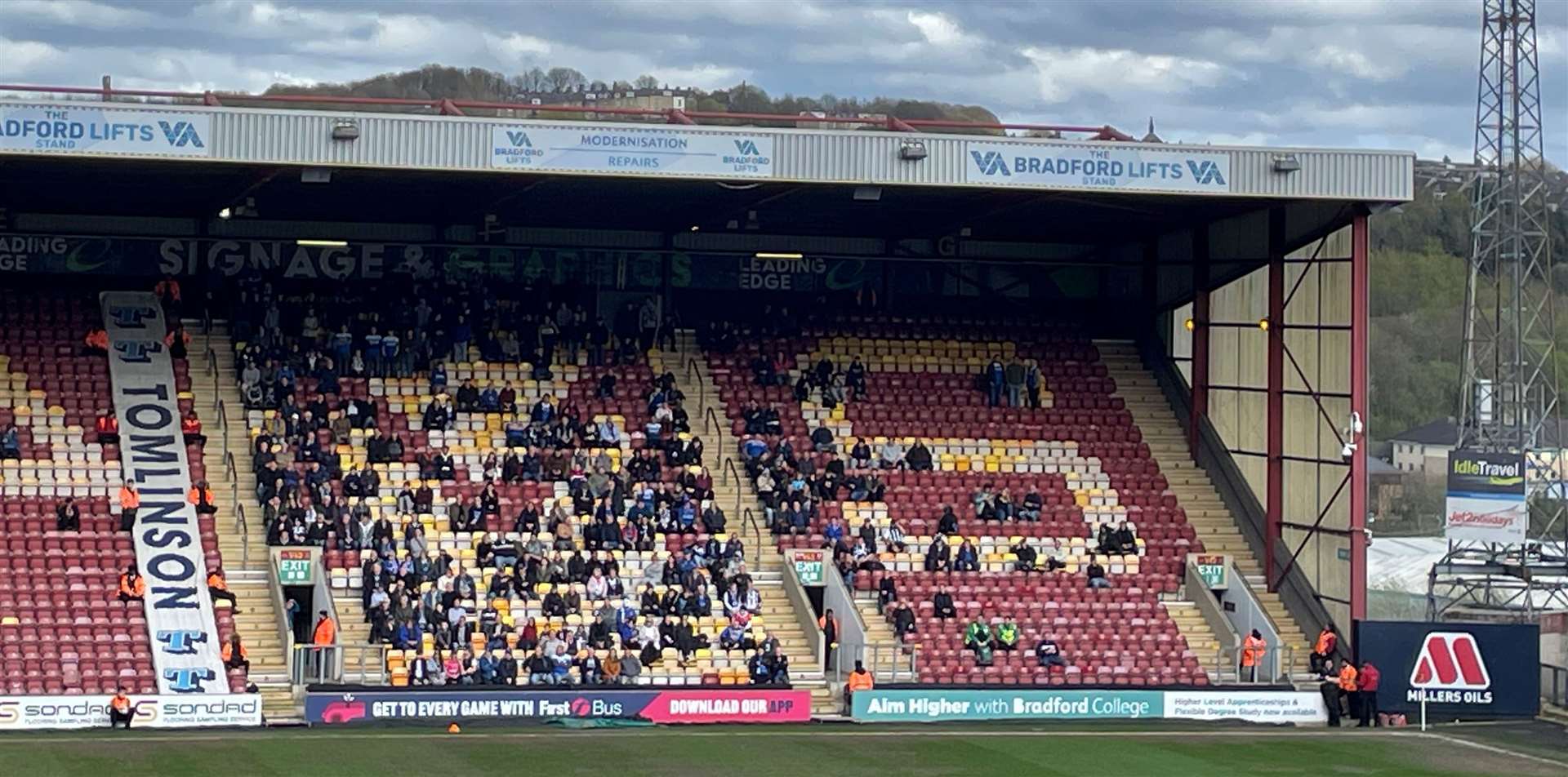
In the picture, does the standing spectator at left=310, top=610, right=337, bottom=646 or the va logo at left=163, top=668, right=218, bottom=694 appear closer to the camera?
the va logo at left=163, top=668, right=218, bottom=694

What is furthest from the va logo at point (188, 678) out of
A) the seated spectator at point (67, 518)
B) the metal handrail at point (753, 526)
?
the metal handrail at point (753, 526)

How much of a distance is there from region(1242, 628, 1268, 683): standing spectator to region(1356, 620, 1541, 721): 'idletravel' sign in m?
1.65

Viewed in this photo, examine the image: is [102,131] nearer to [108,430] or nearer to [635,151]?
[108,430]

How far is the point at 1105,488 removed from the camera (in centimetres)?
4469

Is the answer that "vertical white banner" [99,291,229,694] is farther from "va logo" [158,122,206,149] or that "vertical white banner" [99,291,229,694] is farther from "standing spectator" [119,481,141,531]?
"va logo" [158,122,206,149]

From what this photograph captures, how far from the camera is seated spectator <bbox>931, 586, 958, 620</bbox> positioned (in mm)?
40000

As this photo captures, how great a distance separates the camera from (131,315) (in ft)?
144

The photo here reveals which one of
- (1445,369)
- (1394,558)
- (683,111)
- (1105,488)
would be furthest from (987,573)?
(1445,369)

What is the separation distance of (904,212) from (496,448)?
886cm

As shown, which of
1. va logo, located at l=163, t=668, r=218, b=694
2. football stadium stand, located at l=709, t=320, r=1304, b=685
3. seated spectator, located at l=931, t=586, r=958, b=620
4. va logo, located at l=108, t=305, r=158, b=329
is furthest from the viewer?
va logo, located at l=108, t=305, r=158, b=329

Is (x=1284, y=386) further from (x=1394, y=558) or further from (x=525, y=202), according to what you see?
(x=1394, y=558)

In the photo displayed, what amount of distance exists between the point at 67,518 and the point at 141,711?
514cm

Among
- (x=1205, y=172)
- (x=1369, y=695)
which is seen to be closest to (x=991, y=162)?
(x=1205, y=172)

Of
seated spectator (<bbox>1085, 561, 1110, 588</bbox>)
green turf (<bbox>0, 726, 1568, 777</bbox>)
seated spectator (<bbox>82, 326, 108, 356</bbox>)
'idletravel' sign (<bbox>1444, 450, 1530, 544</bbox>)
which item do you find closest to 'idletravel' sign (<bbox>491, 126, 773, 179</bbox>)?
green turf (<bbox>0, 726, 1568, 777</bbox>)
